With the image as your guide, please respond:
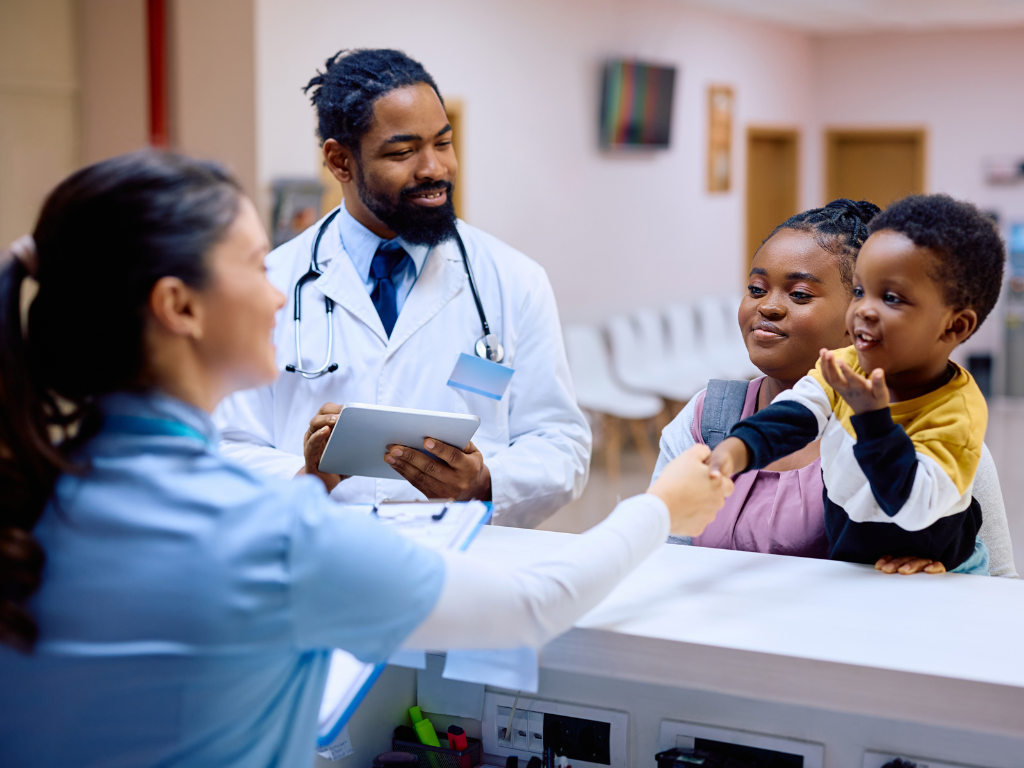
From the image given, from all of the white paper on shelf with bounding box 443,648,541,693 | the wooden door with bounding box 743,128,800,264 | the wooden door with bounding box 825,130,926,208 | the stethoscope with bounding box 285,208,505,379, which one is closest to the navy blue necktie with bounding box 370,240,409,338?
the stethoscope with bounding box 285,208,505,379

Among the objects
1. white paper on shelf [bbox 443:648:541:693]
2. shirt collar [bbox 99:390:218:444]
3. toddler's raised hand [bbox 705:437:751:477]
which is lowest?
white paper on shelf [bbox 443:648:541:693]

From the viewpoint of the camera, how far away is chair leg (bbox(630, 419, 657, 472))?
6179 mm

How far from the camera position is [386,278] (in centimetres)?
211

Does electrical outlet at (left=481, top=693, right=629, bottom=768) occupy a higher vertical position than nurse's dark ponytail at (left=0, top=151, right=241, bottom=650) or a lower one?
lower

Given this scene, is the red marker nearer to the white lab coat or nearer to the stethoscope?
the white lab coat

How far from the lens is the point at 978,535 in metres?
1.38

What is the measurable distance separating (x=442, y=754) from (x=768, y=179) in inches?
340

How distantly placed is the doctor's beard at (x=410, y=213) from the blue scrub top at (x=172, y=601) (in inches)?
48.0

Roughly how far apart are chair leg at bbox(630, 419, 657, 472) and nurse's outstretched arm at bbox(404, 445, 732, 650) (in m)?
5.00

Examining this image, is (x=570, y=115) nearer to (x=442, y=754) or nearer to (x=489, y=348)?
(x=489, y=348)

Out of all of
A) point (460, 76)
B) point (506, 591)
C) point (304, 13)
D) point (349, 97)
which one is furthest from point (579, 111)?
point (506, 591)

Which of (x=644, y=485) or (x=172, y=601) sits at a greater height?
(x=172, y=601)

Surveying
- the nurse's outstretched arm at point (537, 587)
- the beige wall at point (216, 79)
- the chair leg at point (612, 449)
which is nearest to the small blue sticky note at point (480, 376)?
the nurse's outstretched arm at point (537, 587)

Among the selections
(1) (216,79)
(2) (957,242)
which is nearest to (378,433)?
(2) (957,242)
